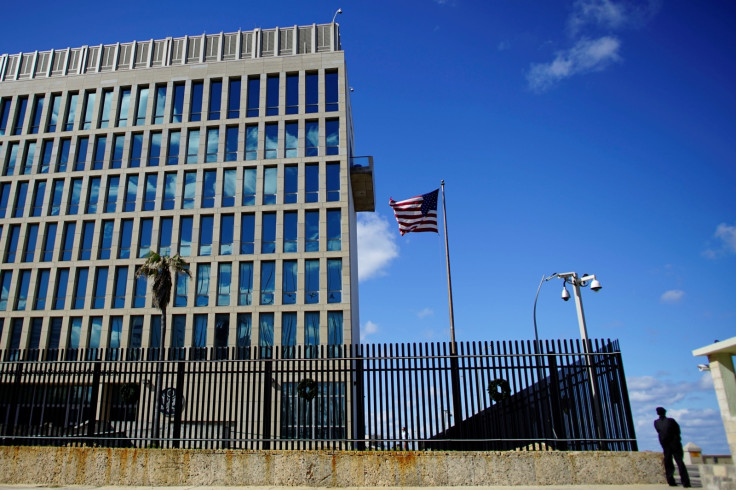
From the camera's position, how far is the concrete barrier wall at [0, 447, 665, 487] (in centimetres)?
970

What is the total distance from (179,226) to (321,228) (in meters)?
9.36

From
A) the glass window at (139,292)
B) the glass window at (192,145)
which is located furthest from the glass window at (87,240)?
the glass window at (192,145)

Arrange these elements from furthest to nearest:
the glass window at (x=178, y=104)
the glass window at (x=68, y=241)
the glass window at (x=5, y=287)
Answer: the glass window at (x=178, y=104)
the glass window at (x=68, y=241)
the glass window at (x=5, y=287)

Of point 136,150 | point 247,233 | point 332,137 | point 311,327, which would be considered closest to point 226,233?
point 247,233

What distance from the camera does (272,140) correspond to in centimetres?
3747

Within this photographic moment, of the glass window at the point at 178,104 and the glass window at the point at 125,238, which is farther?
the glass window at the point at 178,104

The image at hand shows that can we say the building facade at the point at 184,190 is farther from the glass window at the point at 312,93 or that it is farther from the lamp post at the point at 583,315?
the lamp post at the point at 583,315

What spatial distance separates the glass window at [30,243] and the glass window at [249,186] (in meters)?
14.7

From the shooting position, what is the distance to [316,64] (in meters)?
38.2

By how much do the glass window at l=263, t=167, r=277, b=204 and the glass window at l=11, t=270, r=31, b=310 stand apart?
16637 mm

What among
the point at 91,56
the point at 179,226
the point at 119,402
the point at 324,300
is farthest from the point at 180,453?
the point at 91,56

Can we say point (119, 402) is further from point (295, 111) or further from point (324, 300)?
point (295, 111)

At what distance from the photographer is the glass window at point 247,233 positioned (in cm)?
3509

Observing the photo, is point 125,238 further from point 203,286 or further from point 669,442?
point 669,442
